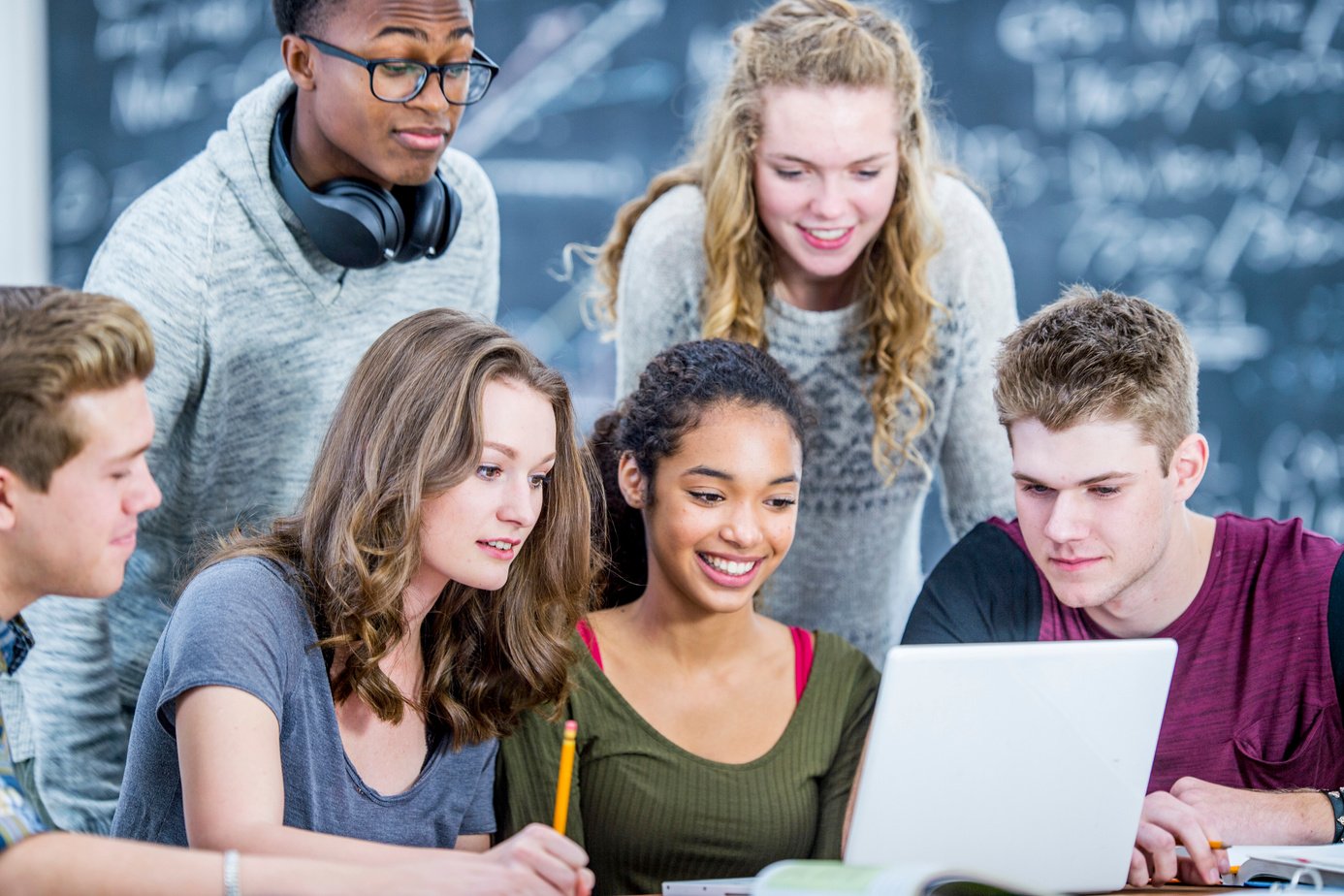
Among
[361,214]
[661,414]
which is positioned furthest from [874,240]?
[361,214]

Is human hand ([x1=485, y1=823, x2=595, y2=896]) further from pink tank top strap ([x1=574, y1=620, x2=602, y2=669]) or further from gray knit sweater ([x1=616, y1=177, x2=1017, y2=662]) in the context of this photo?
gray knit sweater ([x1=616, y1=177, x2=1017, y2=662])

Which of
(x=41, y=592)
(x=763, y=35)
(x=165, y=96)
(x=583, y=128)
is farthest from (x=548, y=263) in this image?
(x=41, y=592)

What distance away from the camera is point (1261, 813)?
1548 millimetres

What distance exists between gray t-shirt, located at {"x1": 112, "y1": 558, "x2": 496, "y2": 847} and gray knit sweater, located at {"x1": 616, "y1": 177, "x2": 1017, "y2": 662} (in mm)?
851

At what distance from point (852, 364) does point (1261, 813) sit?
3.03 feet

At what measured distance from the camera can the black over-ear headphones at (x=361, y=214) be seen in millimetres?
1854

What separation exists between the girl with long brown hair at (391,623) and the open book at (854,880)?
1.39ft

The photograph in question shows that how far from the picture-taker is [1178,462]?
1.74m

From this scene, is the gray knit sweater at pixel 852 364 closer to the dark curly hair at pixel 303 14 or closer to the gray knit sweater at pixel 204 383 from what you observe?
the gray knit sweater at pixel 204 383

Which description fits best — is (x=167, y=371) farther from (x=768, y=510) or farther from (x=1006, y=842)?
(x=1006, y=842)

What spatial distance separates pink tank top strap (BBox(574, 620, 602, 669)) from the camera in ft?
5.81

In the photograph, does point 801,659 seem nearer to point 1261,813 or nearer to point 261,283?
point 1261,813

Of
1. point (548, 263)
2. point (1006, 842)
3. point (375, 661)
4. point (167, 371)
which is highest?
point (548, 263)

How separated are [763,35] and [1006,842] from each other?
1.29 metres
